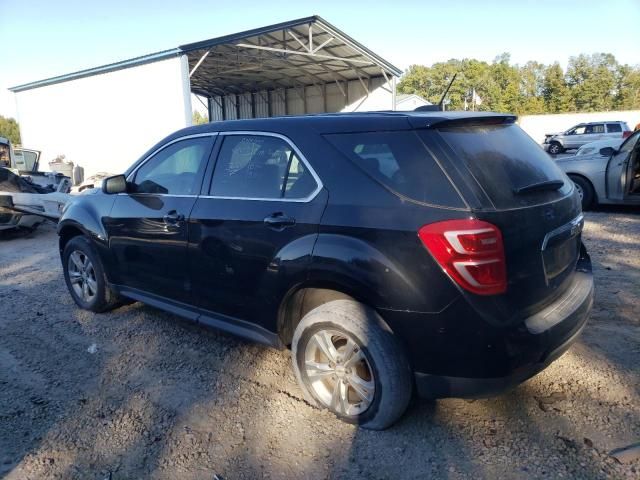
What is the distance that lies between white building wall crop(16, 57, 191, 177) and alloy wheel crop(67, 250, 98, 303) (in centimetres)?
1192

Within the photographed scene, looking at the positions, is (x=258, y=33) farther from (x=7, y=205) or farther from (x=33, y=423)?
(x=33, y=423)

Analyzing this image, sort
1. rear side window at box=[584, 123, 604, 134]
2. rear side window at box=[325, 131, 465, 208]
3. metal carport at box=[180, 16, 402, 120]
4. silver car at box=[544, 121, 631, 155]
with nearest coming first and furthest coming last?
rear side window at box=[325, 131, 465, 208] < metal carport at box=[180, 16, 402, 120] < silver car at box=[544, 121, 631, 155] < rear side window at box=[584, 123, 604, 134]

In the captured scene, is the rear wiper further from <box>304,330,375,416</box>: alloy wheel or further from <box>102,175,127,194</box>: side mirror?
<box>102,175,127,194</box>: side mirror

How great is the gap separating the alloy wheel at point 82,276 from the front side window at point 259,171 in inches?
77.0

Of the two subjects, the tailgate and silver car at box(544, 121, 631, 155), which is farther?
silver car at box(544, 121, 631, 155)

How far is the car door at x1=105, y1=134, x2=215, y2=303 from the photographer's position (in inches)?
142

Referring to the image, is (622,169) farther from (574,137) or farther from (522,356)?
Answer: (574,137)

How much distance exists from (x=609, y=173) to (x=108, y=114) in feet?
54.1

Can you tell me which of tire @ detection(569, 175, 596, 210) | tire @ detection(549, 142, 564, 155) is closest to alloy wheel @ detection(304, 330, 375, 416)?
tire @ detection(569, 175, 596, 210)

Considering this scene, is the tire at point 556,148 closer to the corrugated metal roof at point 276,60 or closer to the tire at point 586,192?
the corrugated metal roof at point 276,60

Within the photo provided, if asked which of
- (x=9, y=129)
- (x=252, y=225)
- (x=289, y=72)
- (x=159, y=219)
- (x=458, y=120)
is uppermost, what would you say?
(x=289, y=72)

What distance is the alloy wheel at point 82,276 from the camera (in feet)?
15.3

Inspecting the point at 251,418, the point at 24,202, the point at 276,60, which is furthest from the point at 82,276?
the point at 276,60

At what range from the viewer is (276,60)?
938 inches
